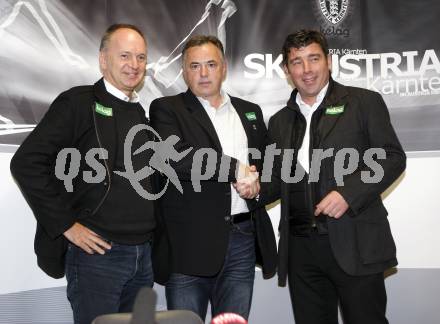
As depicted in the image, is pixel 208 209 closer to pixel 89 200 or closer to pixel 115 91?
pixel 89 200

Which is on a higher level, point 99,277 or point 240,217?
point 240,217

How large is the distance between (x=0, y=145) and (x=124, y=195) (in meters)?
1.33

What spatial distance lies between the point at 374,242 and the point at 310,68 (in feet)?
3.42

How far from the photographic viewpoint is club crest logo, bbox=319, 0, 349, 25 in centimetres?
380

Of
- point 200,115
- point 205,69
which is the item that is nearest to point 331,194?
point 200,115

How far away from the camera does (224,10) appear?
377cm

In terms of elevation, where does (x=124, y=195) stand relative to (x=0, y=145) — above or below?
below

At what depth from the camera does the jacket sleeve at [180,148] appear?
8.70 feet

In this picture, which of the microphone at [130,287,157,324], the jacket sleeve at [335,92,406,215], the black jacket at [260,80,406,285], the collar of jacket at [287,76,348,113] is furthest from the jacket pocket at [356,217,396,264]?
the microphone at [130,287,157,324]

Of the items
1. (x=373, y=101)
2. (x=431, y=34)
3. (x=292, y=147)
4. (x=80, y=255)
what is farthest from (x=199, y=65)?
(x=431, y=34)

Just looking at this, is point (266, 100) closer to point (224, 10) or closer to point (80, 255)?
point (224, 10)

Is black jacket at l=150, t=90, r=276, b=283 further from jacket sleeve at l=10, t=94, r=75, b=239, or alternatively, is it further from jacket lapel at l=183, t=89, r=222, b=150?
jacket sleeve at l=10, t=94, r=75, b=239

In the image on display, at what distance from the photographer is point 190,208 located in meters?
2.75

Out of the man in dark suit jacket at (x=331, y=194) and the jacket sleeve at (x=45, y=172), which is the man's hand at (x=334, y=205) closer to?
the man in dark suit jacket at (x=331, y=194)
